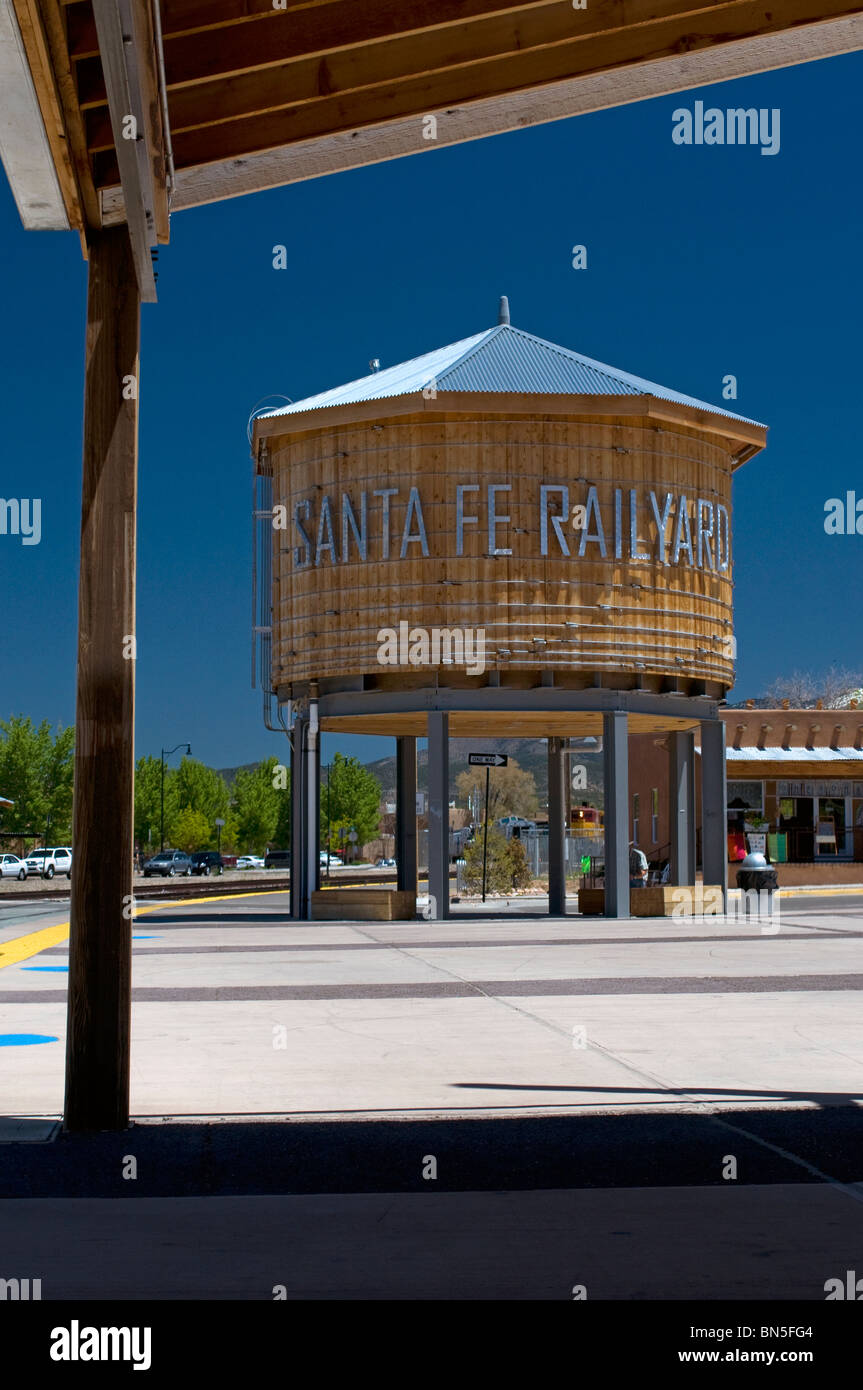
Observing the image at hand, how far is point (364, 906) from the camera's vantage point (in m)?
31.2

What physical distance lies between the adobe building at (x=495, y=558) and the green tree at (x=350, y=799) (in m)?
93.4

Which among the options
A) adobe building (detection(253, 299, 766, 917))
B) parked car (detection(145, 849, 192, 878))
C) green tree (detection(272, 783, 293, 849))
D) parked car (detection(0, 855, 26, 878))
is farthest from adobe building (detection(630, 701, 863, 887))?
green tree (detection(272, 783, 293, 849))

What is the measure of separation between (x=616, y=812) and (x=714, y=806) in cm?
284

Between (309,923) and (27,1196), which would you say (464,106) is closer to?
(27,1196)

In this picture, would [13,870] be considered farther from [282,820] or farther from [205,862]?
[282,820]

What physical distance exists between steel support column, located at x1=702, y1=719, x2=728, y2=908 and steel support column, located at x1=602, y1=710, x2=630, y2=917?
2.00 meters

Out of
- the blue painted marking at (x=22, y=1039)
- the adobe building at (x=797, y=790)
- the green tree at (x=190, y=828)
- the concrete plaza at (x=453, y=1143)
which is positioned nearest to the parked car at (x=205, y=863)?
the green tree at (x=190, y=828)

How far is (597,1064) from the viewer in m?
10.4

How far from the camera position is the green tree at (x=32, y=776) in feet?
309

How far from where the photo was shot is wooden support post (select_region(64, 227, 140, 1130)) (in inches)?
326

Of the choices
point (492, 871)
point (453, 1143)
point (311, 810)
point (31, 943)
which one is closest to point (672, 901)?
point (311, 810)

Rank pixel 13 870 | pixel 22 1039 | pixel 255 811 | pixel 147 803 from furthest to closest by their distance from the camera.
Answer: pixel 255 811, pixel 147 803, pixel 13 870, pixel 22 1039

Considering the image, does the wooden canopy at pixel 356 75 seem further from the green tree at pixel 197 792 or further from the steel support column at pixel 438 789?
the green tree at pixel 197 792
